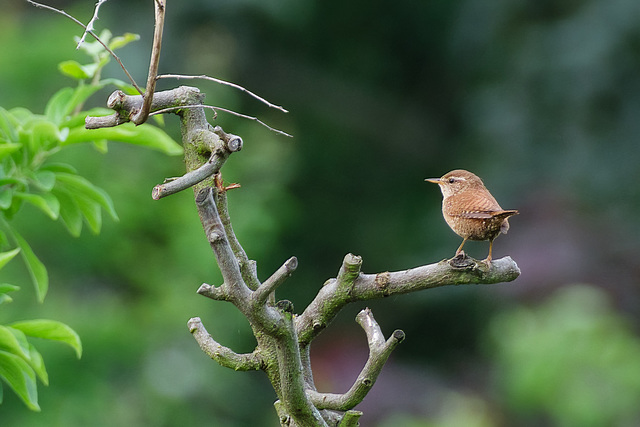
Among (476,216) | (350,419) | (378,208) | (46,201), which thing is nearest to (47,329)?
(46,201)

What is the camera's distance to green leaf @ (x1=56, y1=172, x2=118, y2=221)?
1634 mm

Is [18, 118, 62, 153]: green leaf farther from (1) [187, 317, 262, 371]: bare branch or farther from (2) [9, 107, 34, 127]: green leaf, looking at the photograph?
(1) [187, 317, 262, 371]: bare branch

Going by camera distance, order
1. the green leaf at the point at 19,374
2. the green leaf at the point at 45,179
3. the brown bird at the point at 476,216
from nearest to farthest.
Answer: the green leaf at the point at 19,374 → the green leaf at the point at 45,179 → the brown bird at the point at 476,216

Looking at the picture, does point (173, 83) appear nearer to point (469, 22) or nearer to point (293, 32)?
point (293, 32)

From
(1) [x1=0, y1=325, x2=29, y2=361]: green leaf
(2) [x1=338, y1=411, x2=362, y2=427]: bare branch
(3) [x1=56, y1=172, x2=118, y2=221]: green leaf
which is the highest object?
(3) [x1=56, y1=172, x2=118, y2=221]: green leaf

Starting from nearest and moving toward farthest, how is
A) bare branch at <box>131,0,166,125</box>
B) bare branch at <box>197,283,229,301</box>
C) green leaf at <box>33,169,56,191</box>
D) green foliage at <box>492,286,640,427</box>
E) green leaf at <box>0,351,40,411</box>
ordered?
bare branch at <box>131,0,166,125</box> < bare branch at <box>197,283,229,301</box> < green leaf at <box>0,351,40,411</box> < green leaf at <box>33,169,56,191</box> < green foliage at <box>492,286,640,427</box>

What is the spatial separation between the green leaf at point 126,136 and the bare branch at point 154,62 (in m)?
0.47

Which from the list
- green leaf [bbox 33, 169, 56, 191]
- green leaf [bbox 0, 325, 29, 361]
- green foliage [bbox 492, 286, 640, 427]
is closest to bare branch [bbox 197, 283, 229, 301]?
green leaf [bbox 0, 325, 29, 361]

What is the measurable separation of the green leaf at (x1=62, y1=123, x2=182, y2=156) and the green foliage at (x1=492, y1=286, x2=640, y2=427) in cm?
295

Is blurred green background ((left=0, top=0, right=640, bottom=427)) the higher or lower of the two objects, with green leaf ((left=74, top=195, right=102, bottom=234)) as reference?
higher

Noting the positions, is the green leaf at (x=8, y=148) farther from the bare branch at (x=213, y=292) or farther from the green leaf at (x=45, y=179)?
the bare branch at (x=213, y=292)

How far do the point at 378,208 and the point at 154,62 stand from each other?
625 cm

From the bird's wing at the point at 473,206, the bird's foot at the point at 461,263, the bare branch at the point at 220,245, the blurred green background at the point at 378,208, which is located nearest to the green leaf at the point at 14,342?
the bare branch at the point at 220,245

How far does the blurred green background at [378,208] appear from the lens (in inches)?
182
